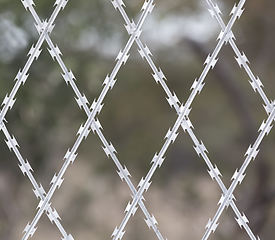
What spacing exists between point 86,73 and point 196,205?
153 centimetres

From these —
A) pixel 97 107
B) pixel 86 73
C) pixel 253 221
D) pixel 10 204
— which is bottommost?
pixel 97 107

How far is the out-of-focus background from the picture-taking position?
3734 millimetres

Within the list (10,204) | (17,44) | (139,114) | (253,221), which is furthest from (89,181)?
(253,221)

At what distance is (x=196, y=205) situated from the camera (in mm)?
4379

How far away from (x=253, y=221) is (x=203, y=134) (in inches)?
78.5

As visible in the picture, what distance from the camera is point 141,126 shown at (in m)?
4.62

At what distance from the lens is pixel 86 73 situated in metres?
3.57

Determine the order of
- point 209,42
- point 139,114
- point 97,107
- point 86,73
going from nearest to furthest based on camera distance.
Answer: point 97,107 → point 86,73 → point 209,42 → point 139,114

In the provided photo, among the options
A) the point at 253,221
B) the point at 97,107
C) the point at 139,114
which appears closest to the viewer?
the point at 97,107

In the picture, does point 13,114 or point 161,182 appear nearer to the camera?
point 13,114

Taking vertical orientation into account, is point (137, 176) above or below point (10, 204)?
above

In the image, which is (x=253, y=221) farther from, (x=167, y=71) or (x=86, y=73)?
(x=167, y=71)

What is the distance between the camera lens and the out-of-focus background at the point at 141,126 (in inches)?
147

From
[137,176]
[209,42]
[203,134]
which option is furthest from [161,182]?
[209,42]
